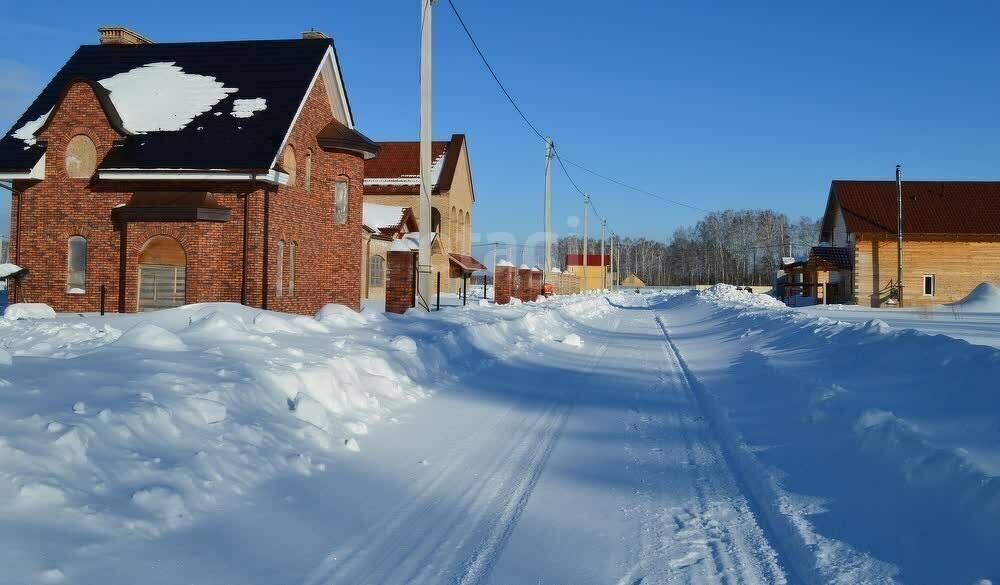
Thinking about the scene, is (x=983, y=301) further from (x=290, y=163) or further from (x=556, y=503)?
(x=556, y=503)

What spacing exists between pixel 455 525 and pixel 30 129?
23456mm

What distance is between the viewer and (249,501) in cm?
530

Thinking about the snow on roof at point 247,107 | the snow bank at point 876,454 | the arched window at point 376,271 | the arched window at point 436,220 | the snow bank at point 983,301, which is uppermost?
the snow on roof at point 247,107

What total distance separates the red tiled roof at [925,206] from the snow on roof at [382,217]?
28147 mm

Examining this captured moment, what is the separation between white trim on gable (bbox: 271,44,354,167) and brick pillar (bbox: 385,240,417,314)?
565 cm

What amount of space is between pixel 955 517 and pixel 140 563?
4747 mm

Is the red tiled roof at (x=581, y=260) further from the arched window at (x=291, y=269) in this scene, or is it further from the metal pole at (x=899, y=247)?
the arched window at (x=291, y=269)

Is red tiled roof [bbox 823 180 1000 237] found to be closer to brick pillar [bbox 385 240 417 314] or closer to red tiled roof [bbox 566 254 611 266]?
brick pillar [bbox 385 240 417 314]

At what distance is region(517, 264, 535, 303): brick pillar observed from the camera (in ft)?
113

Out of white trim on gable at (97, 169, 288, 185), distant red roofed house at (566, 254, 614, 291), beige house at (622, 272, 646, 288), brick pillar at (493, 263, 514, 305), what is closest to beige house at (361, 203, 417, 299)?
brick pillar at (493, 263, 514, 305)

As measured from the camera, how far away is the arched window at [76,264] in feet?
71.9

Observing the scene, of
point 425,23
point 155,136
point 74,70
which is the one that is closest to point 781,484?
point 425,23

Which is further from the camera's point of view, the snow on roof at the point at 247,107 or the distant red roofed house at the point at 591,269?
the distant red roofed house at the point at 591,269

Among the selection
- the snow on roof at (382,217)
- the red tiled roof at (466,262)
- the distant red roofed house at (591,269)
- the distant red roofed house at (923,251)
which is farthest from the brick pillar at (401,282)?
the distant red roofed house at (591,269)
